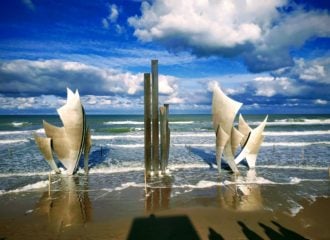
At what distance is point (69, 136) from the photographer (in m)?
16.1

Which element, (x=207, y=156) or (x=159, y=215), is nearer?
(x=159, y=215)

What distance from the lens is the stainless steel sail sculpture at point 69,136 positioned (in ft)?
51.3

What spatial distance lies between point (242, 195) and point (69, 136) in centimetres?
924

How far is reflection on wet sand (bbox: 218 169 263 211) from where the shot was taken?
10.9 meters

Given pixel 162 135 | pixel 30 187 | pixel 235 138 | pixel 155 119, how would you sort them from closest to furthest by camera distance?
pixel 30 187, pixel 155 119, pixel 162 135, pixel 235 138

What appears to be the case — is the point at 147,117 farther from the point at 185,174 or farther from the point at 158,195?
the point at 158,195

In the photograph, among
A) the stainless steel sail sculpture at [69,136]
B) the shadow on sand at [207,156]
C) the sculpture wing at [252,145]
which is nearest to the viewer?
the stainless steel sail sculpture at [69,136]

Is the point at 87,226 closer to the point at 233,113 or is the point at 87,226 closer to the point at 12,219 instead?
the point at 12,219

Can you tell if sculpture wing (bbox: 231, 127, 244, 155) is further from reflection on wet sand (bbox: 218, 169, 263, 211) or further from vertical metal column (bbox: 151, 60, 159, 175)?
vertical metal column (bbox: 151, 60, 159, 175)

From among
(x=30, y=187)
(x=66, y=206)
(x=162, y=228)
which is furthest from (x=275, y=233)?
(x=30, y=187)

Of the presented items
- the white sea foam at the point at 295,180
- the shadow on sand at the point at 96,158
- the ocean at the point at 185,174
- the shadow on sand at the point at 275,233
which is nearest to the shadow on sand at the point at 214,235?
the shadow on sand at the point at 275,233

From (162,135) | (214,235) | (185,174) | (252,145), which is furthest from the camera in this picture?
(252,145)

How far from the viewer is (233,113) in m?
15.8

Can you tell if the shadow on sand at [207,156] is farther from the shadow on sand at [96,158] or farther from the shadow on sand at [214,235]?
the shadow on sand at [214,235]
